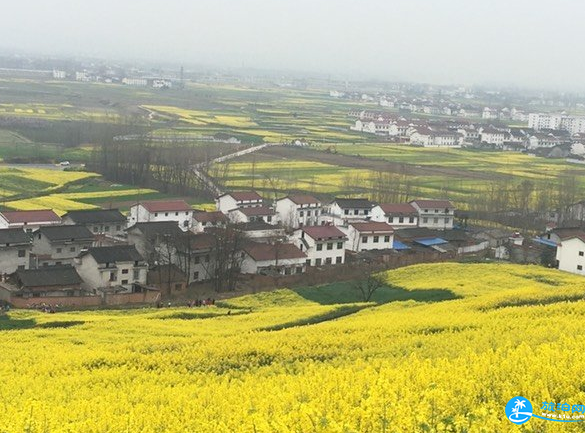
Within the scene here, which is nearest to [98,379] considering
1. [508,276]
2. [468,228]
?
[508,276]

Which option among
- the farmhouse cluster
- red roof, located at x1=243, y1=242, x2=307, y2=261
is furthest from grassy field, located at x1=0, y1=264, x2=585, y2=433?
the farmhouse cluster

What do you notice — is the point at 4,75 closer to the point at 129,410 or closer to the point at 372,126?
the point at 372,126

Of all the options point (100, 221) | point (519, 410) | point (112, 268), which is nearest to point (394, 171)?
point (100, 221)

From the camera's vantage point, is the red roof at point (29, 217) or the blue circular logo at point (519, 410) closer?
the blue circular logo at point (519, 410)

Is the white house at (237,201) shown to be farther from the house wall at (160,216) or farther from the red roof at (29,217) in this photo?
the red roof at (29,217)

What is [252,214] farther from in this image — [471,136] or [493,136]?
[471,136]

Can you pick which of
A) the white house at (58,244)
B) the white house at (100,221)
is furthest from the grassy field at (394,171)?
the white house at (58,244)
